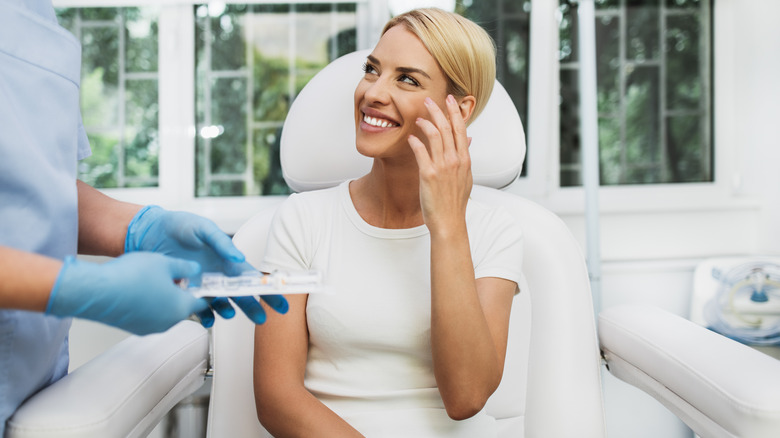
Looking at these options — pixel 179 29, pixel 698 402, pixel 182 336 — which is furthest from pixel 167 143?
pixel 698 402

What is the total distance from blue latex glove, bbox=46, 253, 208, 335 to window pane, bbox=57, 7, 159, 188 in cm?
149

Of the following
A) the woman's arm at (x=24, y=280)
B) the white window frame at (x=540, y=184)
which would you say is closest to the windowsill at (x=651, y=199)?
the white window frame at (x=540, y=184)

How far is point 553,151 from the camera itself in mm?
2062

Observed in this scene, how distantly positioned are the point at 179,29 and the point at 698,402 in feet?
5.81

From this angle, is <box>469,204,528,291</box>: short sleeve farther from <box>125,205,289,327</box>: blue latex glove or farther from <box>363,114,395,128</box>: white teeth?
<box>125,205,289,327</box>: blue latex glove

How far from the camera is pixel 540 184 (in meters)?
2.05

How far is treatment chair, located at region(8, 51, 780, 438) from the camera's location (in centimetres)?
78

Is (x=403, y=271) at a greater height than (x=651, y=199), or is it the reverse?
(x=651, y=199)

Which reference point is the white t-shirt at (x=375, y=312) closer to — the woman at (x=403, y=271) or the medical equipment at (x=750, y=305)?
the woman at (x=403, y=271)

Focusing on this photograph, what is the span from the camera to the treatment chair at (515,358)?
78 centimetres

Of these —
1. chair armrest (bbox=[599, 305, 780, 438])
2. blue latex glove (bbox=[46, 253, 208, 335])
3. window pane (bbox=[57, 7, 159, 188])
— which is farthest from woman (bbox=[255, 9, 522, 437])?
window pane (bbox=[57, 7, 159, 188])

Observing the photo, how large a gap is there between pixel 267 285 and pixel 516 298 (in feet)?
2.15

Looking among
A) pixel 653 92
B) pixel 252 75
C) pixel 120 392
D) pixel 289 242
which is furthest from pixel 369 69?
pixel 653 92

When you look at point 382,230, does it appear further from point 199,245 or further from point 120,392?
point 120,392
